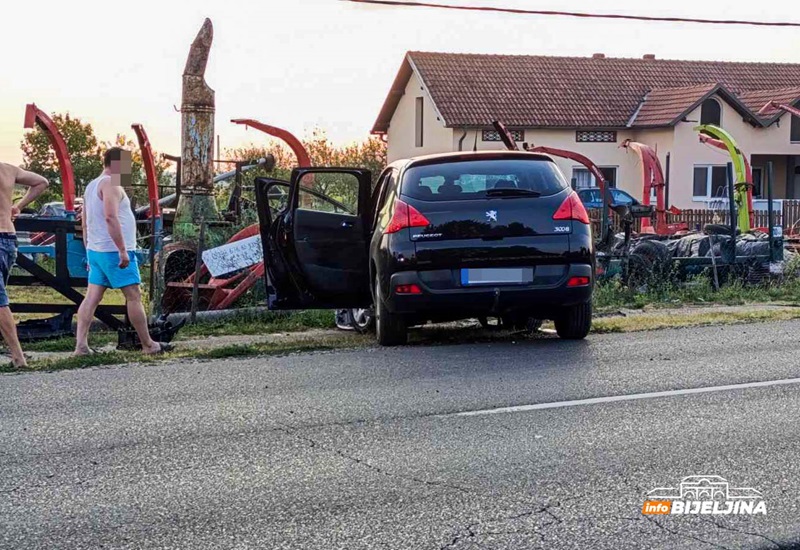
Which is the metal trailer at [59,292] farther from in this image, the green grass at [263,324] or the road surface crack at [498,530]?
the road surface crack at [498,530]

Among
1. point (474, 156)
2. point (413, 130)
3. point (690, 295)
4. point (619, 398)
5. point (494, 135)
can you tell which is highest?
point (413, 130)

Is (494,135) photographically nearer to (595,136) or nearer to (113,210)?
(595,136)

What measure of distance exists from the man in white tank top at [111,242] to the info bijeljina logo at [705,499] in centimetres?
550

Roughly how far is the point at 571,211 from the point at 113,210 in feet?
12.8

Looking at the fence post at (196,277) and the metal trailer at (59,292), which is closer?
the metal trailer at (59,292)

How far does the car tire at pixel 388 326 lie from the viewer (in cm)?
995

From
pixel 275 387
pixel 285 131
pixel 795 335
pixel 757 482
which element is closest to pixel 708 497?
pixel 757 482

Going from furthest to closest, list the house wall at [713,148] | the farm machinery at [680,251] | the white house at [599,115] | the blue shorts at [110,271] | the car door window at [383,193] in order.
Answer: the house wall at [713,148], the white house at [599,115], the farm machinery at [680,251], the car door window at [383,193], the blue shorts at [110,271]

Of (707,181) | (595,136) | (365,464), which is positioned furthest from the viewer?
(595,136)

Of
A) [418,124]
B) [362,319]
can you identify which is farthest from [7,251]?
[418,124]

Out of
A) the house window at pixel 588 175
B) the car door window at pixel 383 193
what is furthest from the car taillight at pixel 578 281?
the house window at pixel 588 175

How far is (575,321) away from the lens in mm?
10250

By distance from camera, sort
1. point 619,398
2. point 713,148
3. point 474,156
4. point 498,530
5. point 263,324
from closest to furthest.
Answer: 1. point 498,530
2. point 619,398
3. point 474,156
4. point 263,324
5. point 713,148

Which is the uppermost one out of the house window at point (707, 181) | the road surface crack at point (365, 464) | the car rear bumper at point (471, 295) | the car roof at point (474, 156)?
the house window at point (707, 181)
